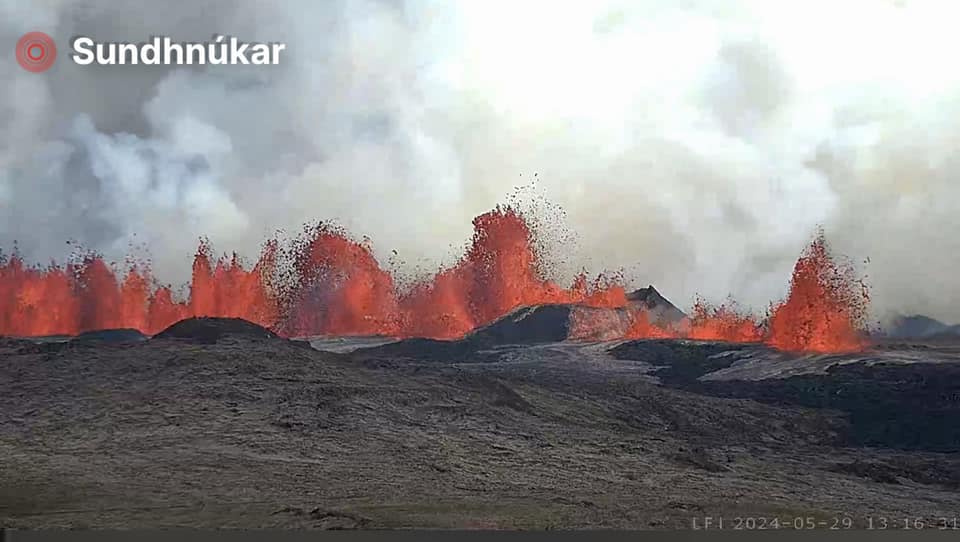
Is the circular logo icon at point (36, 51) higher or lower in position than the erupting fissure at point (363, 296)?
higher

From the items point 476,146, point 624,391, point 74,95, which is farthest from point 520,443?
point 74,95

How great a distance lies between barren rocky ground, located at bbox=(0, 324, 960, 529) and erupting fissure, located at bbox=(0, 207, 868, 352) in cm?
20

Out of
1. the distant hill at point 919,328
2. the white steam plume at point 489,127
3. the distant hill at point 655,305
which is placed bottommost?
the distant hill at point 919,328

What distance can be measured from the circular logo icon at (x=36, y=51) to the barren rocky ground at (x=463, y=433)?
2.46 meters

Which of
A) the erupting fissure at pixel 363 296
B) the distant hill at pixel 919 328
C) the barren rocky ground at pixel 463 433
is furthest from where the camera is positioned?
the erupting fissure at pixel 363 296

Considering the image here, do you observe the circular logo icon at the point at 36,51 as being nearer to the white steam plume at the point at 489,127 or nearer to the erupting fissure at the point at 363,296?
the white steam plume at the point at 489,127

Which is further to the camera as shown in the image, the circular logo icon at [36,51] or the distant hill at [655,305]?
the distant hill at [655,305]

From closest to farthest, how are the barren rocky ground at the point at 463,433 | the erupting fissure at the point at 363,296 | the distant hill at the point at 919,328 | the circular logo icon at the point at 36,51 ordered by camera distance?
the barren rocky ground at the point at 463,433 < the distant hill at the point at 919,328 < the circular logo icon at the point at 36,51 < the erupting fissure at the point at 363,296

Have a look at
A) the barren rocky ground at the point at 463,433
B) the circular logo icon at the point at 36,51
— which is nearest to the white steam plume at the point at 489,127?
the circular logo icon at the point at 36,51

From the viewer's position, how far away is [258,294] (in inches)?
364

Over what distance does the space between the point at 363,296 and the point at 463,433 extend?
153 cm

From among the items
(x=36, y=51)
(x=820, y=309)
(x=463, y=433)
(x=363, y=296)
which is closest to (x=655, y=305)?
(x=820, y=309)

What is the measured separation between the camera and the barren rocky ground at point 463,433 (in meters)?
8.33

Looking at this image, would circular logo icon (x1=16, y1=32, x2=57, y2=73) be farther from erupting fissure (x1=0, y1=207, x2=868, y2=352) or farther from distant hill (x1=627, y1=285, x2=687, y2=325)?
distant hill (x1=627, y1=285, x2=687, y2=325)
